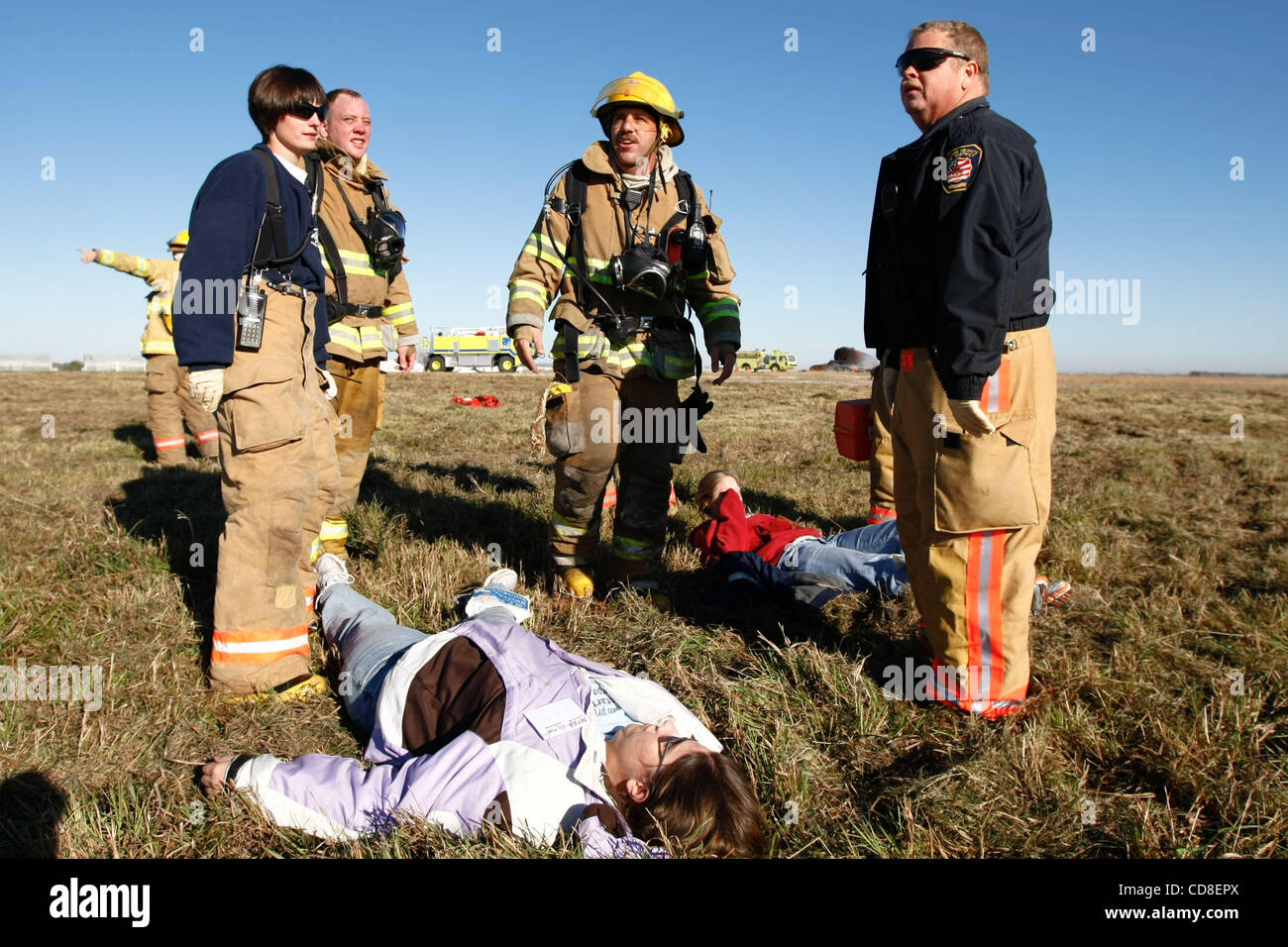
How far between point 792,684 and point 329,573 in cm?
245

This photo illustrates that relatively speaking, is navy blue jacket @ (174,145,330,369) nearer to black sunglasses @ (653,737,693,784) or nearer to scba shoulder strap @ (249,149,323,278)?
scba shoulder strap @ (249,149,323,278)

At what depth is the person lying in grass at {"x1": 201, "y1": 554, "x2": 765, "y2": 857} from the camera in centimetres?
234

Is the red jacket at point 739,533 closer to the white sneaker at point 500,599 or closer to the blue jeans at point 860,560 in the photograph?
the blue jeans at point 860,560

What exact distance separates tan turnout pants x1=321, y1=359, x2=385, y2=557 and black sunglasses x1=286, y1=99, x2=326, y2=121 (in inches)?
77.4

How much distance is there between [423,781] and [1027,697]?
245cm

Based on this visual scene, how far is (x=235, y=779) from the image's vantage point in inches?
100

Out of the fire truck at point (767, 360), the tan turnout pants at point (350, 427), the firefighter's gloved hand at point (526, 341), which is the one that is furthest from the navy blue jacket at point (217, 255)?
the fire truck at point (767, 360)

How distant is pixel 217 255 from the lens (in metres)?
3.09

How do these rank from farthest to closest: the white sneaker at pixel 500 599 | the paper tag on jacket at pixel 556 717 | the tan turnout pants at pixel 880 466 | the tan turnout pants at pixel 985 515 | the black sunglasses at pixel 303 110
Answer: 1. the tan turnout pants at pixel 880 466
2. the white sneaker at pixel 500 599
3. the black sunglasses at pixel 303 110
4. the tan turnout pants at pixel 985 515
5. the paper tag on jacket at pixel 556 717

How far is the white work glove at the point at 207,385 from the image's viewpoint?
3062mm

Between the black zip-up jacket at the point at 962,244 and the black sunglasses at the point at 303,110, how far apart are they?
2433mm
